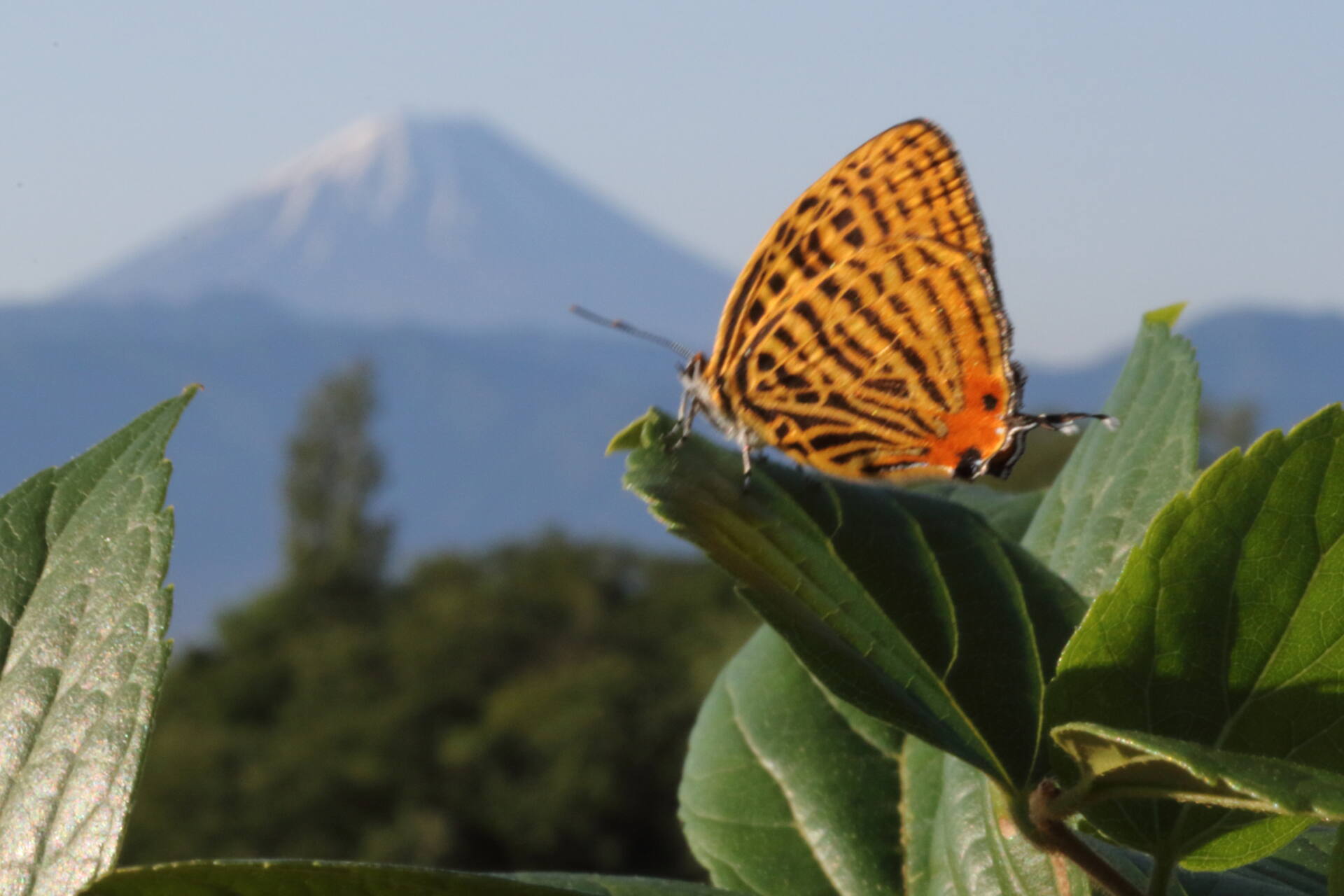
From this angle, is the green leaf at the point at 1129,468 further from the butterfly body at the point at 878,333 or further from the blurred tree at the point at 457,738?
the blurred tree at the point at 457,738

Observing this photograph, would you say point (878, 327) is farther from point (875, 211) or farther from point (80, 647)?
point (80, 647)

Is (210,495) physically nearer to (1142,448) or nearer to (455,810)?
(455,810)

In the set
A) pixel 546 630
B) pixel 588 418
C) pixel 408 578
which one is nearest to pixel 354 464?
pixel 408 578

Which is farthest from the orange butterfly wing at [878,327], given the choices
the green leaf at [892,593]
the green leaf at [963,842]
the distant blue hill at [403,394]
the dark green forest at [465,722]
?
the distant blue hill at [403,394]

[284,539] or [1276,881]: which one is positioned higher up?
[1276,881]

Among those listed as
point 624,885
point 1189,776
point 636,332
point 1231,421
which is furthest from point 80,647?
point 1231,421

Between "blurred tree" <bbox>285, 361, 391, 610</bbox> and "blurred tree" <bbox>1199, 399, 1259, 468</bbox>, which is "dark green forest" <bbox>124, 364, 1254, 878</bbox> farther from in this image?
"blurred tree" <bbox>1199, 399, 1259, 468</bbox>
